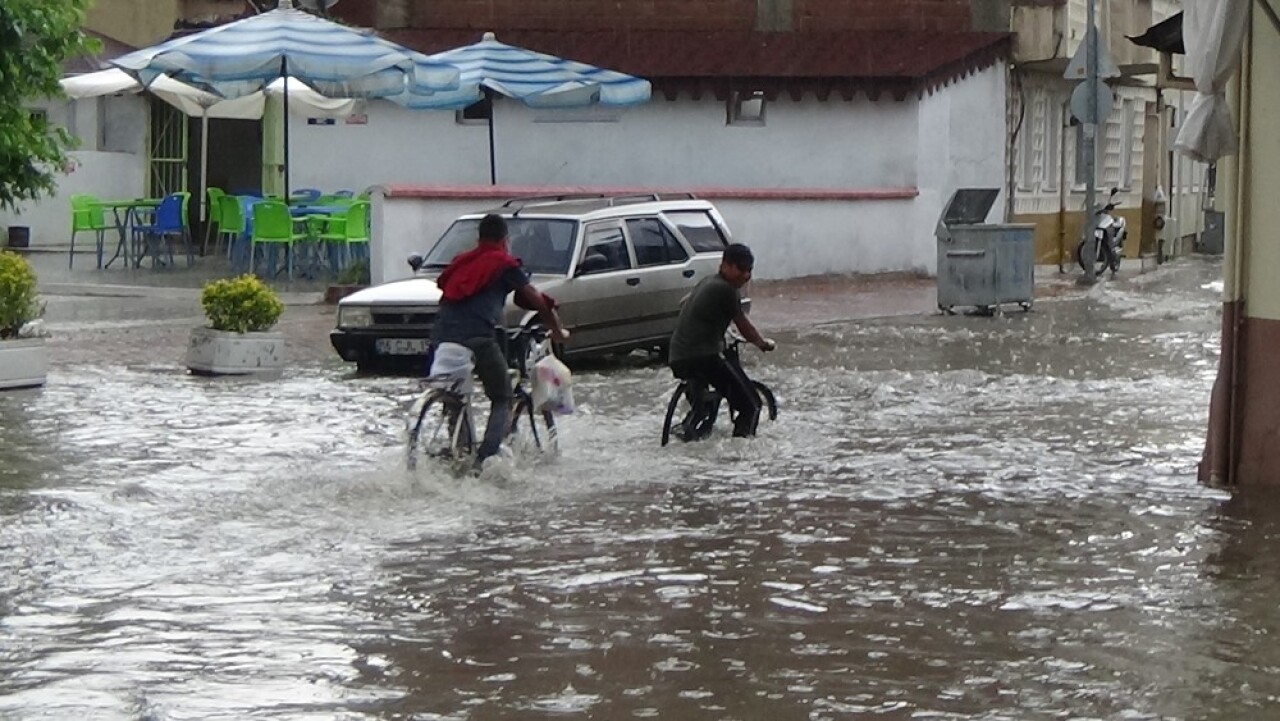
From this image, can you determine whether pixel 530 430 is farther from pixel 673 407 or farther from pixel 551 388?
pixel 673 407

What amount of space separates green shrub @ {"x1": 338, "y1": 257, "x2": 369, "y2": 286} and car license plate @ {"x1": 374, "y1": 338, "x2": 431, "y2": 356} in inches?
281

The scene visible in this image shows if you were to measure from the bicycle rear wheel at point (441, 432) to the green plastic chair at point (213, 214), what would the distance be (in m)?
17.5

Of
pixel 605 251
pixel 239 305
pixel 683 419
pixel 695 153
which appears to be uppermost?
pixel 695 153

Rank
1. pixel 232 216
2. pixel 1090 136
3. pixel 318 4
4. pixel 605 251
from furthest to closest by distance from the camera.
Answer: pixel 318 4, pixel 1090 136, pixel 232 216, pixel 605 251

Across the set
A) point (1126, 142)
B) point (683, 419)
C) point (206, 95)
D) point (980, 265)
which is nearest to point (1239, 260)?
point (683, 419)

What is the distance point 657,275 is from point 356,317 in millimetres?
2822

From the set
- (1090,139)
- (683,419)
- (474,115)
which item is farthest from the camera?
(474,115)

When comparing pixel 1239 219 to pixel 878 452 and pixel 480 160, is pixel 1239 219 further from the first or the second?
pixel 480 160

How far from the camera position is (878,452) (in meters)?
14.4

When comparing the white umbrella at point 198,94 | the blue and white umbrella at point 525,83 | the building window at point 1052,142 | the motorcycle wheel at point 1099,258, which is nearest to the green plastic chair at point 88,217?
the white umbrella at point 198,94

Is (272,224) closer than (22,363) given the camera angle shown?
No

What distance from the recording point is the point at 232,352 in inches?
719

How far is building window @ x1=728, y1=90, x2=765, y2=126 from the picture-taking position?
33406 millimetres

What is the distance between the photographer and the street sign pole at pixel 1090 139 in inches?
1222
